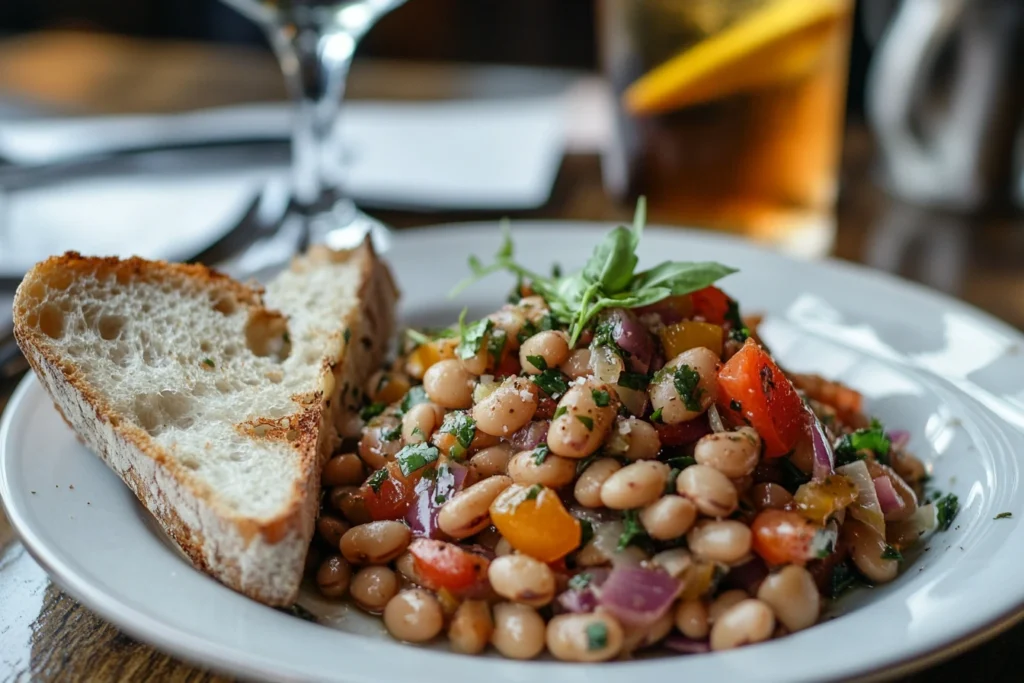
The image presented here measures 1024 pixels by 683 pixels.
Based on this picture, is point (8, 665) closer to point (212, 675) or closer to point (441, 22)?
point (212, 675)

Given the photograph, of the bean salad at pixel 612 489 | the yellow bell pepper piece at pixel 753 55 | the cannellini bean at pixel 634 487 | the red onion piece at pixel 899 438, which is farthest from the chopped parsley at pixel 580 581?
the yellow bell pepper piece at pixel 753 55

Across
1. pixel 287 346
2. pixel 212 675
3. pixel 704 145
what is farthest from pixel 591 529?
pixel 704 145

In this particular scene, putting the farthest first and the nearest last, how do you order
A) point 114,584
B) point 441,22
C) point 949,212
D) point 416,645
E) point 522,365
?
point 441,22, point 949,212, point 522,365, point 416,645, point 114,584

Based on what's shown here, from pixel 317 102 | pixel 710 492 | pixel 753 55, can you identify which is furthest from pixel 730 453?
pixel 317 102

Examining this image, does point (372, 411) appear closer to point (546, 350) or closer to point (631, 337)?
point (546, 350)

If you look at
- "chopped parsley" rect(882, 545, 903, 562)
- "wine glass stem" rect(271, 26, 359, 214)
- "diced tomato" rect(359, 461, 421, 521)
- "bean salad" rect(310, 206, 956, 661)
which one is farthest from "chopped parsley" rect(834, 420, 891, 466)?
"wine glass stem" rect(271, 26, 359, 214)

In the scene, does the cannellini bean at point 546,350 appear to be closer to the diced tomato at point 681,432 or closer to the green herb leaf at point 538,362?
the green herb leaf at point 538,362
